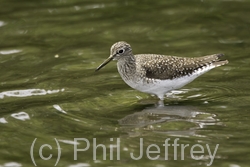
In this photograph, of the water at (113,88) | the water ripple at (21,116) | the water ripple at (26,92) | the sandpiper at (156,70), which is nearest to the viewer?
the water at (113,88)

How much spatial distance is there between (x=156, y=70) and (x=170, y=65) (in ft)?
1.24

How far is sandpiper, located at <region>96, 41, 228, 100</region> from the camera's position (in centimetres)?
1313

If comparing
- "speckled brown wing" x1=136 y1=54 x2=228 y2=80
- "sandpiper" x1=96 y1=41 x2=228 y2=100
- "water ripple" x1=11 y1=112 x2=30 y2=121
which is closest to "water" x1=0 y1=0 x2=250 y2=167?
"water ripple" x1=11 y1=112 x2=30 y2=121

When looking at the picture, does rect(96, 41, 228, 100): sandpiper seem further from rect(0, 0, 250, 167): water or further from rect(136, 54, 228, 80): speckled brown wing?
rect(0, 0, 250, 167): water

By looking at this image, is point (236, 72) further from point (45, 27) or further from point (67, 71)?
point (45, 27)

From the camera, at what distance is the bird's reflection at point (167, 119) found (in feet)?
38.0

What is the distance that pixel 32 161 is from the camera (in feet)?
34.0

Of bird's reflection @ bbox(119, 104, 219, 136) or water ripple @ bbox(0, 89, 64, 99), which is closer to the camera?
bird's reflection @ bbox(119, 104, 219, 136)

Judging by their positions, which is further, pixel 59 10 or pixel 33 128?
pixel 59 10

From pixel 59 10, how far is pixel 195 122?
8264 mm

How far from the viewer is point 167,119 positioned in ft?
40.2

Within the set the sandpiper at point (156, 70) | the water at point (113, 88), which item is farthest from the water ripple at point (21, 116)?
the sandpiper at point (156, 70)

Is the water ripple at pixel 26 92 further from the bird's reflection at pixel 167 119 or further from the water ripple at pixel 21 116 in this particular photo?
the bird's reflection at pixel 167 119

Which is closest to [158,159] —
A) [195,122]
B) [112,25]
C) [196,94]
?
[195,122]
